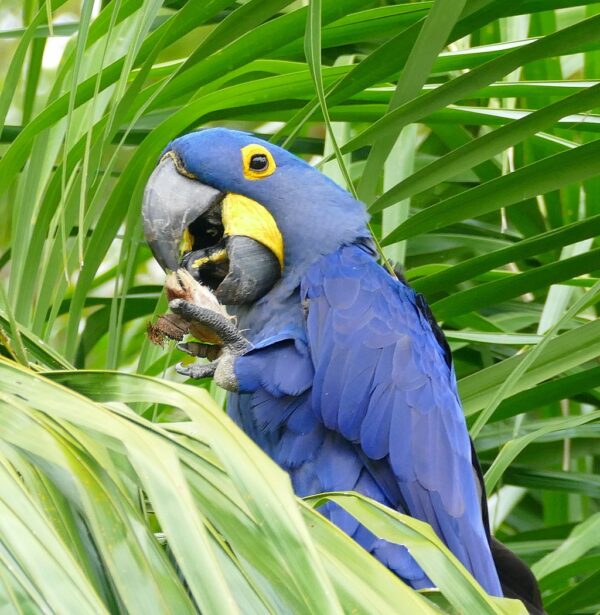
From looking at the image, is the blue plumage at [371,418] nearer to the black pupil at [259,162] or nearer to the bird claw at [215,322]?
the bird claw at [215,322]

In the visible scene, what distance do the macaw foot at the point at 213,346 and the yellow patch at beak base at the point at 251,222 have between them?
0.16 m

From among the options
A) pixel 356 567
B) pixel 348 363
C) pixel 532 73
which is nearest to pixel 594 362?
pixel 532 73

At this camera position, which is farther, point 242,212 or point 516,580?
point 242,212

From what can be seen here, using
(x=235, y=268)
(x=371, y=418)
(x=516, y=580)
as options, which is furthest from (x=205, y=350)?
(x=516, y=580)

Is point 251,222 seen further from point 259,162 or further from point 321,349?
point 321,349

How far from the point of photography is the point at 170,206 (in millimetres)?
1409

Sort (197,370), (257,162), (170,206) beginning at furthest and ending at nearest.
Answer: (257,162) < (170,206) < (197,370)

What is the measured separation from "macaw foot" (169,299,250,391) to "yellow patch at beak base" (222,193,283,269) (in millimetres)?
161

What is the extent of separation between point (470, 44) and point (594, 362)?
64 centimetres

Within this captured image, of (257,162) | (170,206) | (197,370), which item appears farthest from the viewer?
(257,162)

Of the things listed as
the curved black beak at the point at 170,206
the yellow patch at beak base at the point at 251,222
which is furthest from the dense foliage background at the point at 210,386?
the yellow patch at beak base at the point at 251,222

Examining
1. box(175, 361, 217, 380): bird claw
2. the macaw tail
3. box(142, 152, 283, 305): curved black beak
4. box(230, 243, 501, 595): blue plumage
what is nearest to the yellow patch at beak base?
box(142, 152, 283, 305): curved black beak

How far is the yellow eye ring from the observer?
151 centimetres

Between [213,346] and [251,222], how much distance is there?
21 cm
